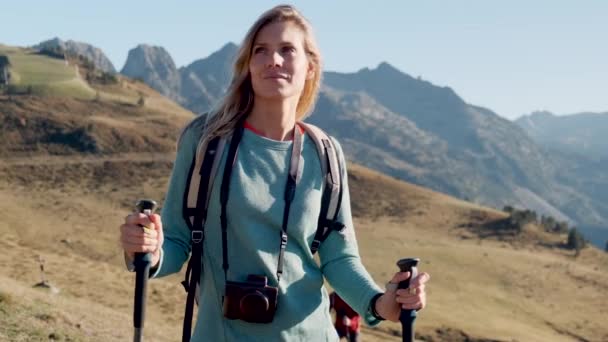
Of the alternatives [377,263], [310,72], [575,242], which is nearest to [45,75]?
[377,263]

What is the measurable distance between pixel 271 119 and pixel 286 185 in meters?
0.28

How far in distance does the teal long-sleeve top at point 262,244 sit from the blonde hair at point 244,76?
0.26 ft

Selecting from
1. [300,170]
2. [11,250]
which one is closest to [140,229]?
[300,170]

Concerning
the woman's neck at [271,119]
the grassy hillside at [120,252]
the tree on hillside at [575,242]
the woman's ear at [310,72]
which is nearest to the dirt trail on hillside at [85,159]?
the grassy hillside at [120,252]

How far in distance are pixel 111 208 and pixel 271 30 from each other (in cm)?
3554

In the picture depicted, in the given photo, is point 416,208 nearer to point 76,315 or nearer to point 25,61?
point 76,315

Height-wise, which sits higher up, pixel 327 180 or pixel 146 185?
pixel 327 180

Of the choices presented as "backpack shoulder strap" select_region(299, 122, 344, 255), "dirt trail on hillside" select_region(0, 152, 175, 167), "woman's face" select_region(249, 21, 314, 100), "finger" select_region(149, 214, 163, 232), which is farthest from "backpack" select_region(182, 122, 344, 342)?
"dirt trail on hillside" select_region(0, 152, 175, 167)

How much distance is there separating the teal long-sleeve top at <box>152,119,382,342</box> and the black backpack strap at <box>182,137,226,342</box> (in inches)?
1.1

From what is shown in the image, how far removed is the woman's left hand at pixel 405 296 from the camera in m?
2.44

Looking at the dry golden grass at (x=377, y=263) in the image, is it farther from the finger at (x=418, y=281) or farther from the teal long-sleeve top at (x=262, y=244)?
the finger at (x=418, y=281)

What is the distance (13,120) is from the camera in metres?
53.2

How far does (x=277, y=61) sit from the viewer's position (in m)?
2.67

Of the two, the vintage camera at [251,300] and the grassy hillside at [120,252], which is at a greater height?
the vintage camera at [251,300]
